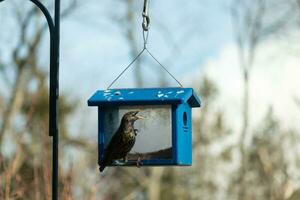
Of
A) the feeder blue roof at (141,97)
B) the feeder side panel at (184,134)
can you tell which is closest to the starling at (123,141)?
the feeder blue roof at (141,97)

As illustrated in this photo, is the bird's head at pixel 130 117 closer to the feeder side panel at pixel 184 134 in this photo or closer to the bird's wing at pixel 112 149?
the bird's wing at pixel 112 149

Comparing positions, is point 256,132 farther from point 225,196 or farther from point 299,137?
point 299,137

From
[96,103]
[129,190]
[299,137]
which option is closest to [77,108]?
[129,190]

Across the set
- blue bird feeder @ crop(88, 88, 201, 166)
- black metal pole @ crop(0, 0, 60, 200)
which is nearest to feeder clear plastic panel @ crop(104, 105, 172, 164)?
blue bird feeder @ crop(88, 88, 201, 166)

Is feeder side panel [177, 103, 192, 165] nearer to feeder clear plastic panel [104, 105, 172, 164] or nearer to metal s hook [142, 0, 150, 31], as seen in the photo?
feeder clear plastic panel [104, 105, 172, 164]

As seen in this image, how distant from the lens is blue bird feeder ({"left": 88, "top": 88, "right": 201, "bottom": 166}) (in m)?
6.64

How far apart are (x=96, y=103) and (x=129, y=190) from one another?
20.2 meters

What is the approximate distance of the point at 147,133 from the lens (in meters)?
6.73

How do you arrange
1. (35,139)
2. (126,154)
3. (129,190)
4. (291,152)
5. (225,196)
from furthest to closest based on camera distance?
1. (129,190)
2. (225,196)
3. (35,139)
4. (291,152)
5. (126,154)

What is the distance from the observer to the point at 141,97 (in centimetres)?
666

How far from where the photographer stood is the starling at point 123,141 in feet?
21.4

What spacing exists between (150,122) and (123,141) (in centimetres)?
30

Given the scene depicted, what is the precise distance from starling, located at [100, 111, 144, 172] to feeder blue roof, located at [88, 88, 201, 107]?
118 millimetres

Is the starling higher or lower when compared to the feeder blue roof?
lower
